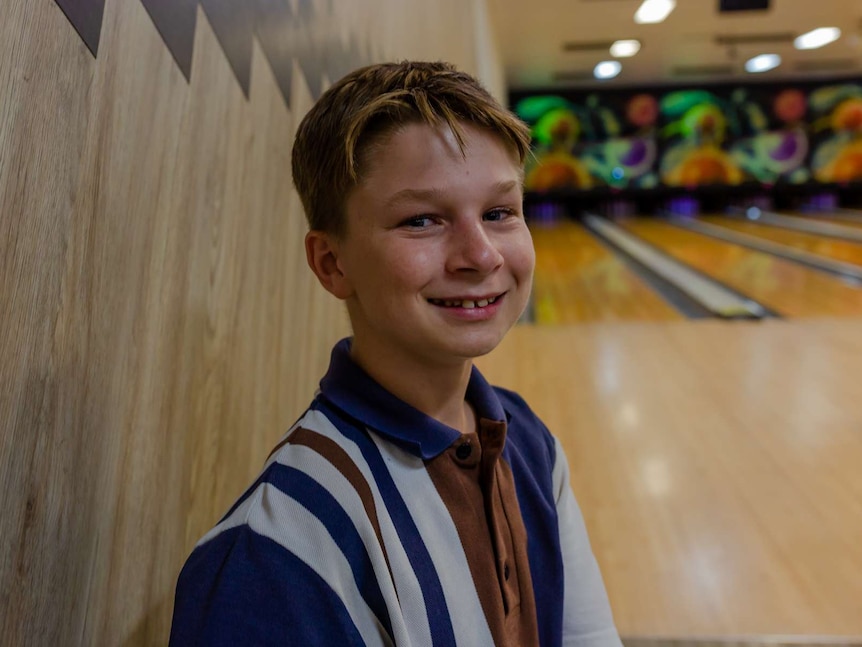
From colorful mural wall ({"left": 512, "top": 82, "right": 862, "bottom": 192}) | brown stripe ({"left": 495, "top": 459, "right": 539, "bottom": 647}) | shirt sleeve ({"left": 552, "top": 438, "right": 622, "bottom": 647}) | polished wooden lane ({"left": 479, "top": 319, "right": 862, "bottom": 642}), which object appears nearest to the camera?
brown stripe ({"left": 495, "top": 459, "right": 539, "bottom": 647})

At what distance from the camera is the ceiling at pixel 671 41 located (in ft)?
24.1

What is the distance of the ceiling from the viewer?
7.35 metres

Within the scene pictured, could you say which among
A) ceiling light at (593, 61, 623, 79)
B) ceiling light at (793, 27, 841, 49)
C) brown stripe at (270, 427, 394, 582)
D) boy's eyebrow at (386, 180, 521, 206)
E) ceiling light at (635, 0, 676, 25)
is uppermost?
ceiling light at (593, 61, 623, 79)

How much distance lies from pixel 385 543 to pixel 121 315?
0.32m

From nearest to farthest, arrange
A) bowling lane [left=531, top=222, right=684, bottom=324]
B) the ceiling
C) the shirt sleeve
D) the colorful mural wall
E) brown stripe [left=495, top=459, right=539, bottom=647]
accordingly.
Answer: brown stripe [left=495, top=459, right=539, bottom=647]
the shirt sleeve
bowling lane [left=531, top=222, right=684, bottom=324]
the ceiling
the colorful mural wall

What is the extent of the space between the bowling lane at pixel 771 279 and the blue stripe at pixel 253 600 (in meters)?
Answer: 3.92

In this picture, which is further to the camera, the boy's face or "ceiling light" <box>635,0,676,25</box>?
"ceiling light" <box>635,0,676,25</box>

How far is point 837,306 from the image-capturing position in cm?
414

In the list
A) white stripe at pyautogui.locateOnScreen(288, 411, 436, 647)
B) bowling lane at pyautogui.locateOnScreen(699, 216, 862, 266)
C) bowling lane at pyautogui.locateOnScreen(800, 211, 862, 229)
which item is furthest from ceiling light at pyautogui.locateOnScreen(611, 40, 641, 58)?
white stripe at pyautogui.locateOnScreen(288, 411, 436, 647)

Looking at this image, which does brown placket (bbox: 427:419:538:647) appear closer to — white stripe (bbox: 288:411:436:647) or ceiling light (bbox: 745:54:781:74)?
white stripe (bbox: 288:411:436:647)

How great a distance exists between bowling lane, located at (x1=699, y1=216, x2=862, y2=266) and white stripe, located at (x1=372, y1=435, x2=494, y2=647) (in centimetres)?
550

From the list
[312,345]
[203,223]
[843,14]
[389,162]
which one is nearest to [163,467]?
[203,223]

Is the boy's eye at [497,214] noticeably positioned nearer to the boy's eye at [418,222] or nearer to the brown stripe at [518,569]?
the boy's eye at [418,222]

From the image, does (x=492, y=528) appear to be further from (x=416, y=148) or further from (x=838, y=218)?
(x=838, y=218)
